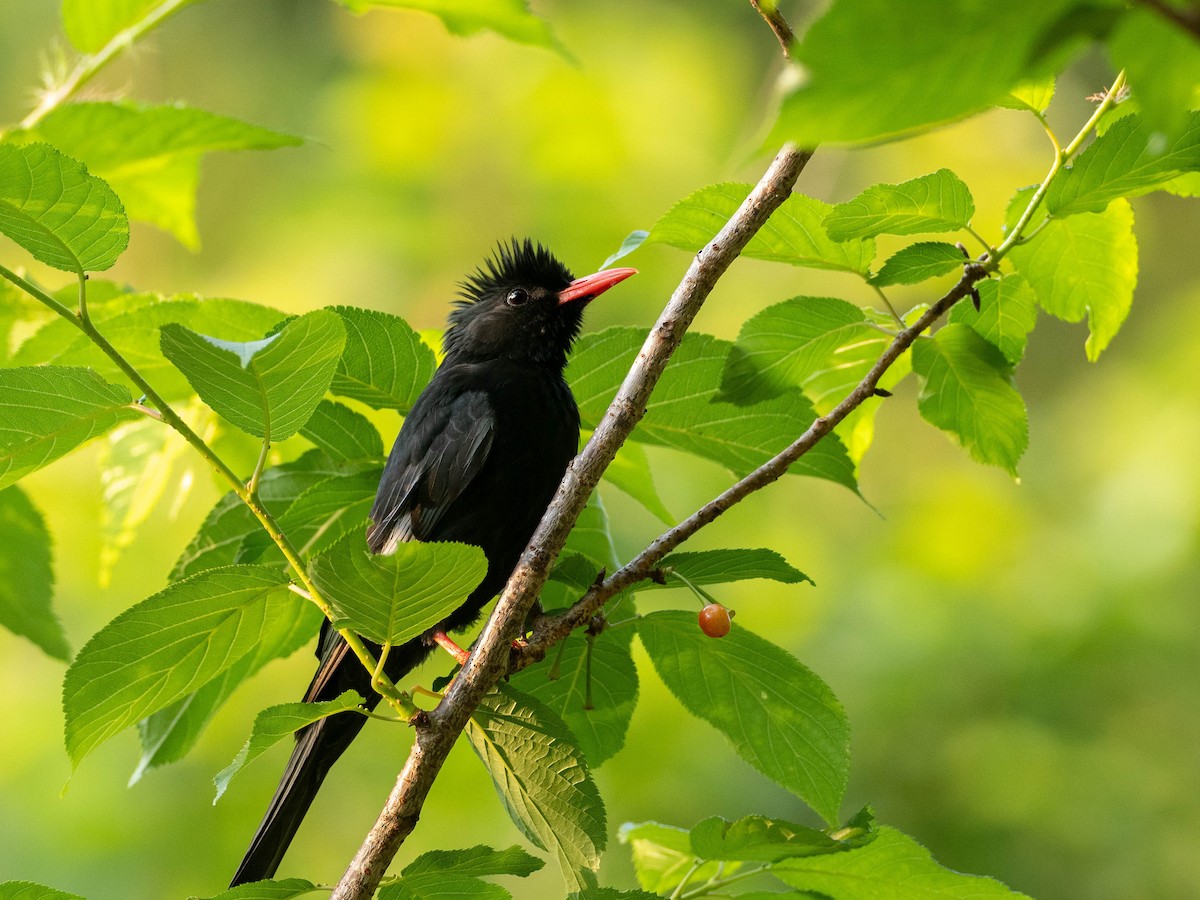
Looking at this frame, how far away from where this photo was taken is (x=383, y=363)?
2.11m

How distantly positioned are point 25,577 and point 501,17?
4.78ft

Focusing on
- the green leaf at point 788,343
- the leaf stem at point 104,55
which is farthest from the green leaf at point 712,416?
the leaf stem at point 104,55

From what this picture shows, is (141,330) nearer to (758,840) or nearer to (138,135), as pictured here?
(138,135)

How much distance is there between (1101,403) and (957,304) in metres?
5.91

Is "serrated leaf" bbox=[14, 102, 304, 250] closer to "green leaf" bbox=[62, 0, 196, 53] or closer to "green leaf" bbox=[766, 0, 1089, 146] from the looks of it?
"green leaf" bbox=[62, 0, 196, 53]

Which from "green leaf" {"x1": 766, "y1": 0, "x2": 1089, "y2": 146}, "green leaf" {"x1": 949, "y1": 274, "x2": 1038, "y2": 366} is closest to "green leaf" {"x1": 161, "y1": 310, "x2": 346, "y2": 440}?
"green leaf" {"x1": 766, "y1": 0, "x2": 1089, "y2": 146}

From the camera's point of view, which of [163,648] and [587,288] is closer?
[163,648]

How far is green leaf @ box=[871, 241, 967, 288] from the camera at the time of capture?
5.83 ft

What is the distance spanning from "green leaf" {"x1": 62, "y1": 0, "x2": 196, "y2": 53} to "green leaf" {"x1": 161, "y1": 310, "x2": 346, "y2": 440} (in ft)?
4.26

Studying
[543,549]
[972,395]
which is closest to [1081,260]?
[972,395]

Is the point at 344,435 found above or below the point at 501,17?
below

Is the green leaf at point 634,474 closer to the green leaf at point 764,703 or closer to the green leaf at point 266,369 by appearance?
the green leaf at point 764,703

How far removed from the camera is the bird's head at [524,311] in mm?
3475

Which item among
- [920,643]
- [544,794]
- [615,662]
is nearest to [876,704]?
[920,643]
